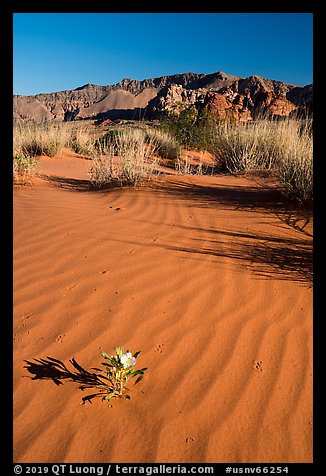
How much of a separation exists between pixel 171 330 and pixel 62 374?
2.38 ft

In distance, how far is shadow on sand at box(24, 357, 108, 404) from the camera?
1.92 metres

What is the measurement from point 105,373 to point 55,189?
4.91m

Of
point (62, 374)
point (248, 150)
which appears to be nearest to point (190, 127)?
point (248, 150)

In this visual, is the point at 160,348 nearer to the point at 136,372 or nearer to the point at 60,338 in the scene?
the point at 136,372

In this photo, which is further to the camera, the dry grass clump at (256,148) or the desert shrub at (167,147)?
the desert shrub at (167,147)

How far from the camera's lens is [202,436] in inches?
65.2

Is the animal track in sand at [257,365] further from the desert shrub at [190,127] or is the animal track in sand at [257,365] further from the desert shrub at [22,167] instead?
the desert shrub at [190,127]

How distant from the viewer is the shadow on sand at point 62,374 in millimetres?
1915

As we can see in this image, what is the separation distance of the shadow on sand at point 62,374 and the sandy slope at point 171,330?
31mm

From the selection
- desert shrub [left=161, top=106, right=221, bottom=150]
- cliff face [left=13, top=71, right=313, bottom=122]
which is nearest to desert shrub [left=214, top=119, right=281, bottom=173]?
desert shrub [left=161, top=106, right=221, bottom=150]

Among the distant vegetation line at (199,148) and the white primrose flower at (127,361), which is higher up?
the distant vegetation line at (199,148)

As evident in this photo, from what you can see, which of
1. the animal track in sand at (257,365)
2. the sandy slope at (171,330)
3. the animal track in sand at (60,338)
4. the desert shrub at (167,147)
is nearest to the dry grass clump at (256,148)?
the desert shrub at (167,147)

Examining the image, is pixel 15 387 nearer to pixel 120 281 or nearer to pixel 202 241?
pixel 120 281
